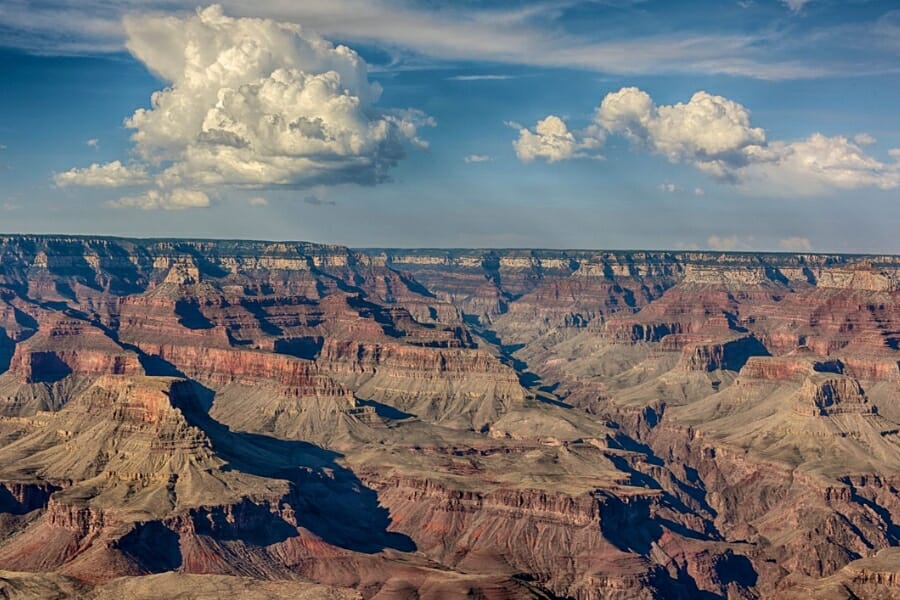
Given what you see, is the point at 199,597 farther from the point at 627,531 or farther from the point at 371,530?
the point at 627,531

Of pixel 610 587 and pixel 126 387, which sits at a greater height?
pixel 126 387

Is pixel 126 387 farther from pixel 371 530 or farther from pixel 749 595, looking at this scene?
pixel 749 595

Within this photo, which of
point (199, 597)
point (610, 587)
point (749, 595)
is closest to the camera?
point (199, 597)

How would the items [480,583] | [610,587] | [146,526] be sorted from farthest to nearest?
[610,587] < [146,526] < [480,583]

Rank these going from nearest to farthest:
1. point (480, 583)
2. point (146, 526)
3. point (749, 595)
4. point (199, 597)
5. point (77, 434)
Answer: point (199, 597), point (480, 583), point (146, 526), point (749, 595), point (77, 434)

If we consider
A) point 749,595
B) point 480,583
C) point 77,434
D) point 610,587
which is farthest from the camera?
point 77,434

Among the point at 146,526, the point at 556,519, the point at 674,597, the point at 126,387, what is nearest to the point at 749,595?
the point at 674,597

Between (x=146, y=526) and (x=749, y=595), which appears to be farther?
(x=749, y=595)

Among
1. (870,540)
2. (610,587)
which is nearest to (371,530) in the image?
(610,587)

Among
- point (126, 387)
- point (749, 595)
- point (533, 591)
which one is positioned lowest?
point (749, 595)
